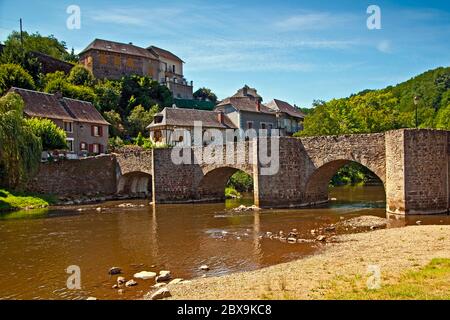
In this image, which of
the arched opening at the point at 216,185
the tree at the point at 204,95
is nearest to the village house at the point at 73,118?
the arched opening at the point at 216,185

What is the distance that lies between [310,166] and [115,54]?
139ft

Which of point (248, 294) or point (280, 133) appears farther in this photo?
point (280, 133)

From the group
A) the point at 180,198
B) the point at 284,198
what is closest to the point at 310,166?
the point at 284,198

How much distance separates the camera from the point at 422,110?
192 ft

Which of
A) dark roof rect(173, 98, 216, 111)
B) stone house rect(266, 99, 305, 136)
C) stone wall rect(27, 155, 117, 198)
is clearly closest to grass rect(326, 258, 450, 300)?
stone wall rect(27, 155, 117, 198)

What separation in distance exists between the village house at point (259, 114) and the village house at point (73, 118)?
45.0ft

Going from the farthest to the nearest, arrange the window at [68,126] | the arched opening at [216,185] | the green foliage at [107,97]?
1. the green foliage at [107,97]
2. the window at [68,126]
3. the arched opening at [216,185]

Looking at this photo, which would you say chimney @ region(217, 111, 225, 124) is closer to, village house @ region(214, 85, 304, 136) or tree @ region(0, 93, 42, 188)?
village house @ region(214, 85, 304, 136)

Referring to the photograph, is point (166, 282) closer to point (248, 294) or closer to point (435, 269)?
point (248, 294)

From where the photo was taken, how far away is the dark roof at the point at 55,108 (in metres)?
35.2

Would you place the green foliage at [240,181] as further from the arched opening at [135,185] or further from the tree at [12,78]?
the tree at [12,78]

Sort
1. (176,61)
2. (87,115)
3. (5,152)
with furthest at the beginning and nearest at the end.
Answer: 1. (176,61)
2. (87,115)
3. (5,152)

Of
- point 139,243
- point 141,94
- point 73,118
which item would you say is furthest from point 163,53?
point 139,243

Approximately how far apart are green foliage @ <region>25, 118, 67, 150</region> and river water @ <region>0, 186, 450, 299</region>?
8470mm
